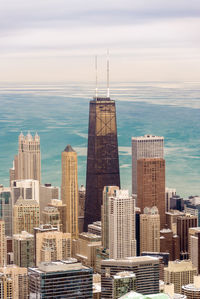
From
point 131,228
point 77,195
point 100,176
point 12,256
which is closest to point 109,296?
point 12,256

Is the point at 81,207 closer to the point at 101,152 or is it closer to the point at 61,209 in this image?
the point at 61,209

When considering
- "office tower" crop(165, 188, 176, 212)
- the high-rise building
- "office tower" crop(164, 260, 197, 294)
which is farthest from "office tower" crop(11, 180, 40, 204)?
"office tower" crop(164, 260, 197, 294)

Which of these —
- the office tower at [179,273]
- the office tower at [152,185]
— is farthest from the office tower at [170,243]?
the office tower at [152,185]

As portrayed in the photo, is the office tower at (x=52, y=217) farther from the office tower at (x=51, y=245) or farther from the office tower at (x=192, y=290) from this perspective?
the office tower at (x=192, y=290)

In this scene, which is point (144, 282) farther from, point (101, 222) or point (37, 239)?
point (101, 222)

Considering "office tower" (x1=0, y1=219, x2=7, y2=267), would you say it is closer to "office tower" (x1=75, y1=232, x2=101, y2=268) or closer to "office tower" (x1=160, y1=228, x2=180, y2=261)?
"office tower" (x1=75, y1=232, x2=101, y2=268)

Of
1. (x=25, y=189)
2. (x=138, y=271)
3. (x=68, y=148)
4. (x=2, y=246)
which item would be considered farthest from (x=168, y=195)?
(x=138, y=271)
